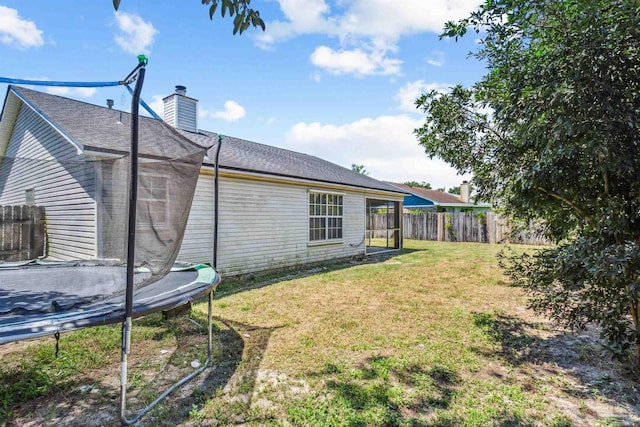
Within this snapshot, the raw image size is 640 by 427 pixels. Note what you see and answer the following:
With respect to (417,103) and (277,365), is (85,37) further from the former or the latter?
(277,365)

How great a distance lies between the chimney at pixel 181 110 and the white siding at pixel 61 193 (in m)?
3.79

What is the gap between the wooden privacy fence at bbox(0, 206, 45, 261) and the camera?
4530 millimetres

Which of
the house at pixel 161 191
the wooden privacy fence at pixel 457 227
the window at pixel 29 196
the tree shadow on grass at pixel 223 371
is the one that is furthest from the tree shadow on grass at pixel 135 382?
the wooden privacy fence at pixel 457 227

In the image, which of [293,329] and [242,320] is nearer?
[293,329]

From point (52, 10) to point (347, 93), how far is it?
6551mm

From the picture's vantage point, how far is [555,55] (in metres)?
2.49

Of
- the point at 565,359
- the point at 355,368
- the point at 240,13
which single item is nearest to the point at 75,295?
the point at 355,368

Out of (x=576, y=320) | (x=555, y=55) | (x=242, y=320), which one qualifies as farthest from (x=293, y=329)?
(x=555, y=55)

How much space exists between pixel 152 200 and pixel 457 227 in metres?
16.3

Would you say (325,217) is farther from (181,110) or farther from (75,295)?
(75,295)

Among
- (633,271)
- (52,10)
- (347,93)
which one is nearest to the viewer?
(633,271)

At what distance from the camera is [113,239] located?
3641 millimetres

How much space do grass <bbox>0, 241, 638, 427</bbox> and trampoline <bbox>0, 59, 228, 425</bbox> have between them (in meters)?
0.52

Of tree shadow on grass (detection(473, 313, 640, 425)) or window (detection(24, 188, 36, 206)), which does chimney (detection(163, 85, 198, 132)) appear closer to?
window (detection(24, 188, 36, 206))
